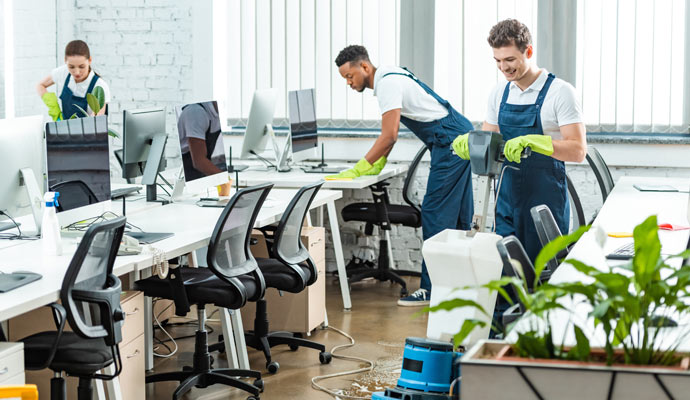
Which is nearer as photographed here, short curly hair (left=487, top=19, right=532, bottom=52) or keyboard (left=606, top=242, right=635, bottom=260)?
keyboard (left=606, top=242, right=635, bottom=260)

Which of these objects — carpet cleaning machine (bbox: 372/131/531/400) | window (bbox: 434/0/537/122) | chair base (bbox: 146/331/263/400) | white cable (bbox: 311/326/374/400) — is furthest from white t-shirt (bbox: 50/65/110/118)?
carpet cleaning machine (bbox: 372/131/531/400)

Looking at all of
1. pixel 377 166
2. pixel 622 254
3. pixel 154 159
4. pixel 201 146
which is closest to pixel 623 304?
pixel 622 254

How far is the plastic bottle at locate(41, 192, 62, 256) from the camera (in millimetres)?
3254

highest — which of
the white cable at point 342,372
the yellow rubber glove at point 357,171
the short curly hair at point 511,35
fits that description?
the short curly hair at point 511,35

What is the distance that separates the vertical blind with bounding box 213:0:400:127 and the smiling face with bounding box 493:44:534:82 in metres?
2.39

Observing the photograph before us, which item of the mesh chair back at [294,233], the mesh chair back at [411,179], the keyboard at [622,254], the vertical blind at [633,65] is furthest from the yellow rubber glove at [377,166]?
the keyboard at [622,254]

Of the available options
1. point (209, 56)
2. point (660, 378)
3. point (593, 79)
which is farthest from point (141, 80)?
point (660, 378)

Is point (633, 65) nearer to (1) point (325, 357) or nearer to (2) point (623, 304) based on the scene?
(1) point (325, 357)

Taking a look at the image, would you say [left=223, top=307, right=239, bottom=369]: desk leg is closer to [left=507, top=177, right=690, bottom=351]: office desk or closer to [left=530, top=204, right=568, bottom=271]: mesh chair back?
[left=530, top=204, right=568, bottom=271]: mesh chair back

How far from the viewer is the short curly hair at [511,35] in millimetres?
3818

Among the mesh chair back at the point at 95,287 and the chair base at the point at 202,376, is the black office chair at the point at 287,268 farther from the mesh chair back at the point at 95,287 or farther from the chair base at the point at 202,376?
the mesh chair back at the point at 95,287

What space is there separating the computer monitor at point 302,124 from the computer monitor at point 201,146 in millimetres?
1094

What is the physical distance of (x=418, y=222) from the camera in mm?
5680

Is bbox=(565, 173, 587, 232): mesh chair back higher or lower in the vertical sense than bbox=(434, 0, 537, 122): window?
lower
